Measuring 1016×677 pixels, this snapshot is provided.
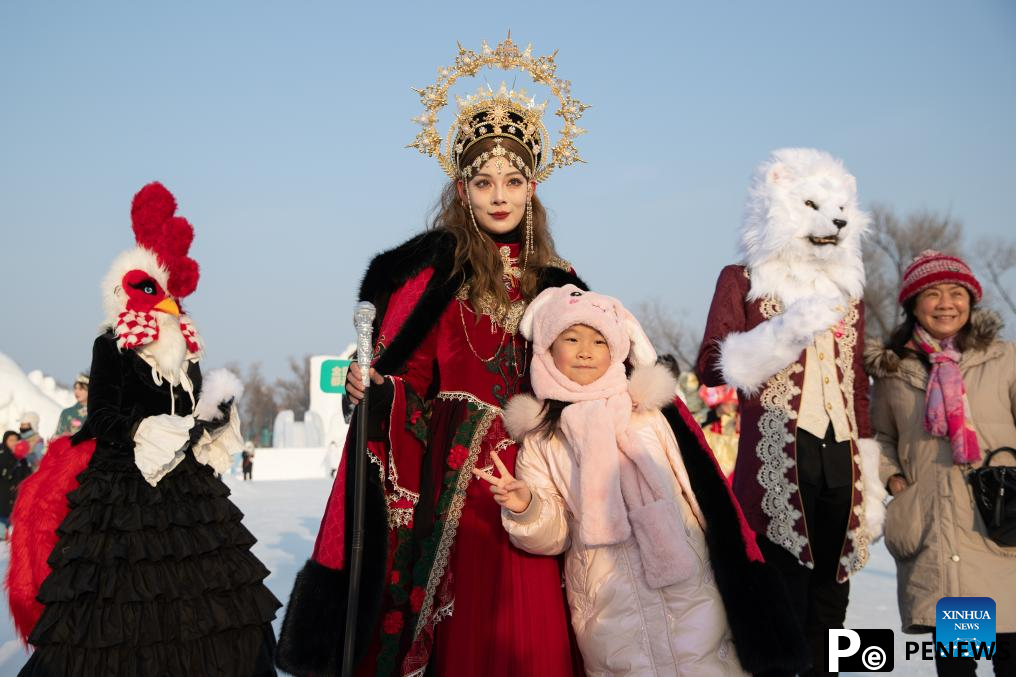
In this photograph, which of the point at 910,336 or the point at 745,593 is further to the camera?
the point at 910,336

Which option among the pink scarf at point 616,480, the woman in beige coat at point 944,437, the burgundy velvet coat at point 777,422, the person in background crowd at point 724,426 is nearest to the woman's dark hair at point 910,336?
the woman in beige coat at point 944,437

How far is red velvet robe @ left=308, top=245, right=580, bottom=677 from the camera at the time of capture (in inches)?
131

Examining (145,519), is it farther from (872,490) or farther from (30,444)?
(30,444)

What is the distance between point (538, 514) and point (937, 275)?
2345 millimetres

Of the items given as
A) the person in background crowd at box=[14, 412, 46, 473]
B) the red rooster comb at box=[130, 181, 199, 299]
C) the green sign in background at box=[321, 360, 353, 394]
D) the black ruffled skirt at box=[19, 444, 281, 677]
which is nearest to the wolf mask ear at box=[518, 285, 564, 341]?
the black ruffled skirt at box=[19, 444, 281, 677]

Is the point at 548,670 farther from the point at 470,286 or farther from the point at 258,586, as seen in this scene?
the point at 258,586

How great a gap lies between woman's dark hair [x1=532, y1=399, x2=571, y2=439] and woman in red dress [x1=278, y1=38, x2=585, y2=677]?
22 centimetres

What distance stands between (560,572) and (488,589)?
10.6 inches

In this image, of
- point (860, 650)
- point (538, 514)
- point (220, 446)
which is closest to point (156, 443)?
point (220, 446)

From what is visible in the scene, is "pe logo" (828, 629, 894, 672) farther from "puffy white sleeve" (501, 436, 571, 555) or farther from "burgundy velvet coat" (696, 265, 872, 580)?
"puffy white sleeve" (501, 436, 571, 555)

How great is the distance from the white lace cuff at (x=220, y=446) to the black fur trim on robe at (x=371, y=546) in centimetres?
199

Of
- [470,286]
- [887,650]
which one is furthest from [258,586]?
[887,650]

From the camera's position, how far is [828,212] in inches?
179

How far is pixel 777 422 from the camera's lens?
14.3 ft
